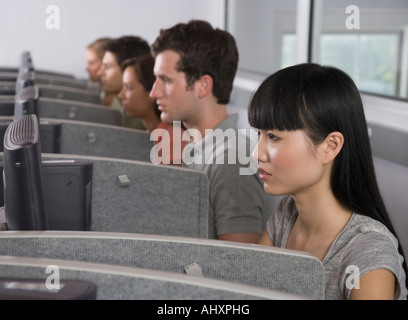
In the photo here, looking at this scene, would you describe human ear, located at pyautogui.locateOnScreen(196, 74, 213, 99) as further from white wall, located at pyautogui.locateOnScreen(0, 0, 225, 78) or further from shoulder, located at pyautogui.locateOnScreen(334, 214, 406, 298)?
white wall, located at pyautogui.locateOnScreen(0, 0, 225, 78)

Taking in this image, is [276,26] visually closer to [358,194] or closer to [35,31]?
[35,31]

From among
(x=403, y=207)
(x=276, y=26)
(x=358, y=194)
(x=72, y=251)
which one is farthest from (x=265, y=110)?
(x=276, y=26)

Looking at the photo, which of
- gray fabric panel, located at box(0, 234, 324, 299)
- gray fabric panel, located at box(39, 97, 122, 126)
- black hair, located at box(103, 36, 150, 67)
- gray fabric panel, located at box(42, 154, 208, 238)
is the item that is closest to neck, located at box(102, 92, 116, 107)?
black hair, located at box(103, 36, 150, 67)

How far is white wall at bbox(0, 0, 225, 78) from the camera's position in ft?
12.4

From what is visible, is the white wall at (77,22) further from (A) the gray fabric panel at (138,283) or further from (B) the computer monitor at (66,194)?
(A) the gray fabric panel at (138,283)

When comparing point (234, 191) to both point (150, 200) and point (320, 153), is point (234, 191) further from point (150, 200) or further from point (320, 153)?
point (320, 153)

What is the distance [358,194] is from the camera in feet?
3.26

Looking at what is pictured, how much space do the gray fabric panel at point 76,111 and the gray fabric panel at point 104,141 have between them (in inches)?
15.1

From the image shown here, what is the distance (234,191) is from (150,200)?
0.23 meters

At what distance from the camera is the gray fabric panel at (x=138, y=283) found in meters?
0.52

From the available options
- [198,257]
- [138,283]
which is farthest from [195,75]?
[138,283]

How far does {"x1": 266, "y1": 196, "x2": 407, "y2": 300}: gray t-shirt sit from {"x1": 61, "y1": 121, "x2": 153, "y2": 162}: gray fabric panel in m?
0.92

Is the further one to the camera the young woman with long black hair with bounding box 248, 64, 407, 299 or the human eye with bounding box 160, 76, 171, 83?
the human eye with bounding box 160, 76, 171, 83
